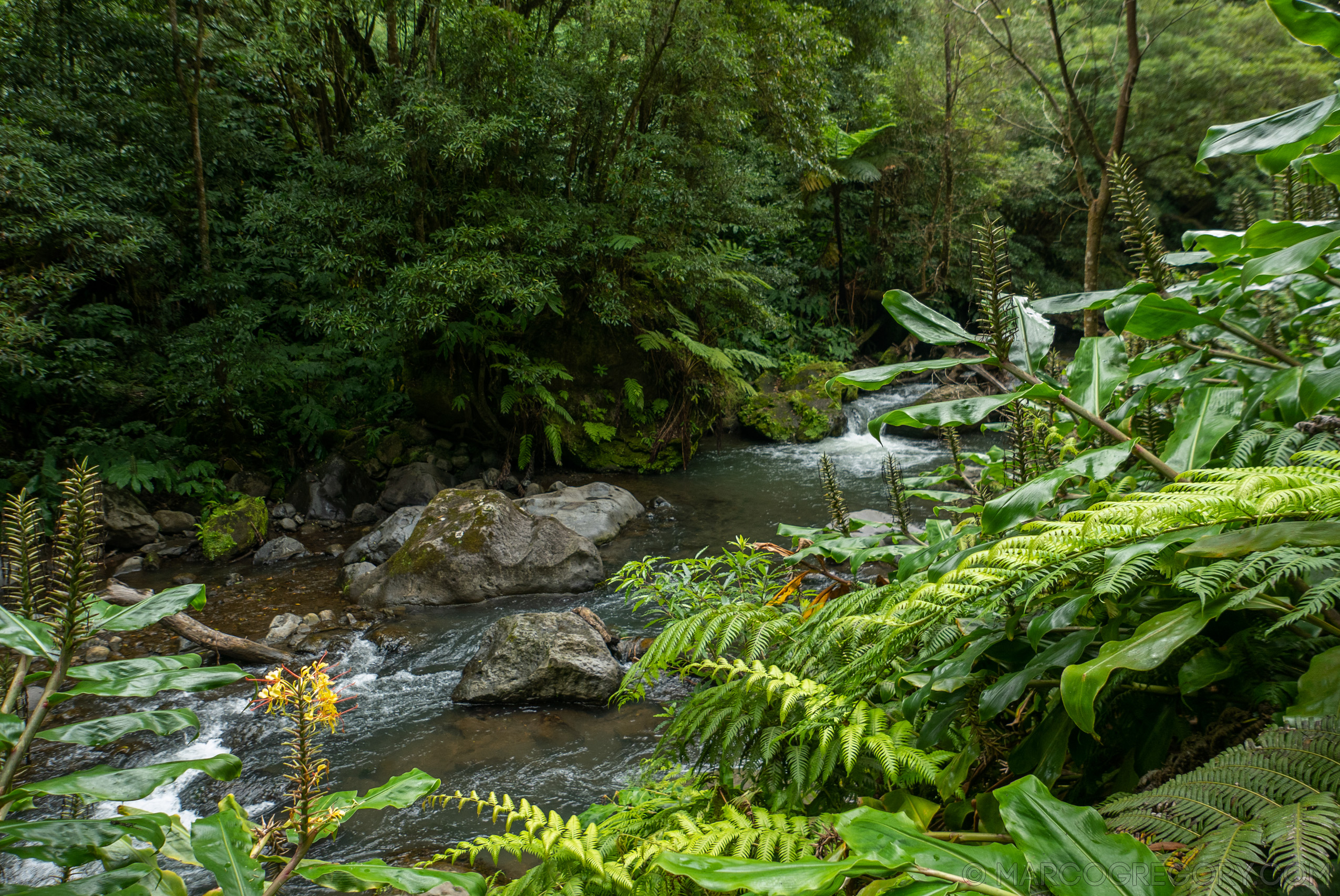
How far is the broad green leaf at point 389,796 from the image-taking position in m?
1.09

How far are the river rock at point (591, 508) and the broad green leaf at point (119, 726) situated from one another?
223 inches

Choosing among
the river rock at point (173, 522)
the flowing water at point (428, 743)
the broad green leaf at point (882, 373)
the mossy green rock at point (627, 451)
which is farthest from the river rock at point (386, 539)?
the broad green leaf at point (882, 373)

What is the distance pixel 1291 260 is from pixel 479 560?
575 cm

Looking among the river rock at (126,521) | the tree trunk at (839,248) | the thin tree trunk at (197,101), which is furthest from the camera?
the tree trunk at (839,248)

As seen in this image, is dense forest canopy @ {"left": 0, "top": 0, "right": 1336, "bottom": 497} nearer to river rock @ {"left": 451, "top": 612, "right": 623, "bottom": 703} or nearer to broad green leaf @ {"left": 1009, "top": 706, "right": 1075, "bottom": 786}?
river rock @ {"left": 451, "top": 612, "right": 623, "bottom": 703}

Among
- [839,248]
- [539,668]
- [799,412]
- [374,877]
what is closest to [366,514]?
[539,668]

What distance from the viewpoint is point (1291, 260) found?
3.18 feet

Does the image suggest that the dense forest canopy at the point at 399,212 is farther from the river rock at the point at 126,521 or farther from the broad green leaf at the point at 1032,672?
the broad green leaf at the point at 1032,672

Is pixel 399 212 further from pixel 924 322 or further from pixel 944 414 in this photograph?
pixel 944 414

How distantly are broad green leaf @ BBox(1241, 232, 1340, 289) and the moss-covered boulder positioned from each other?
312 inches

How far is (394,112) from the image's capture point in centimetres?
761

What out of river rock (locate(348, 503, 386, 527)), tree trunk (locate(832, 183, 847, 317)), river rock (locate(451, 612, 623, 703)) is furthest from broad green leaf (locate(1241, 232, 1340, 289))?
tree trunk (locate(832, 183, 847, 317))

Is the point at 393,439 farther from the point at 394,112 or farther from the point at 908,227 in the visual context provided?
the point at 908,227

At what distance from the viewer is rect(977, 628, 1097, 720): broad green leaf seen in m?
0.98
